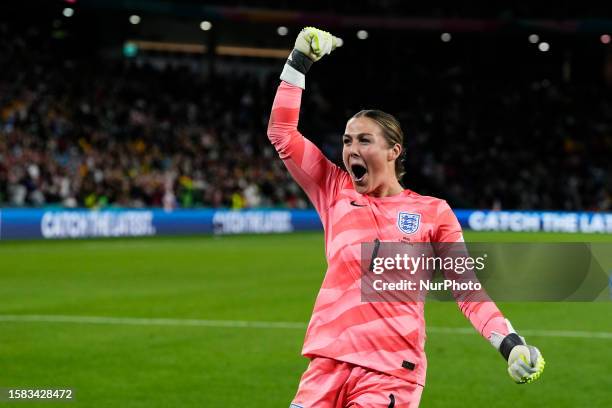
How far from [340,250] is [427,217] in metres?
0.43

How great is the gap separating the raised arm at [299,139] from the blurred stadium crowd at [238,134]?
25.1 m

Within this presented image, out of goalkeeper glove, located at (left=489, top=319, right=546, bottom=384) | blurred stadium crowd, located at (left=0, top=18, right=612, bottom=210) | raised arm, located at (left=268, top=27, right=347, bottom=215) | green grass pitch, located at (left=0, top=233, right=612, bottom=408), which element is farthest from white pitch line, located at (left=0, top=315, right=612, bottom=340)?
blurred stadium crowd, located at (left=0, top=18, right=612, bottom=210)

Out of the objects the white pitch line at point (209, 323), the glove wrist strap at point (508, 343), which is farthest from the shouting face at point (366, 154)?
the white pitch line at point (209, 323)

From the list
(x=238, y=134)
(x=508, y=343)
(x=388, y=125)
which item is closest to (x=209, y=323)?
(x=388, y=125)

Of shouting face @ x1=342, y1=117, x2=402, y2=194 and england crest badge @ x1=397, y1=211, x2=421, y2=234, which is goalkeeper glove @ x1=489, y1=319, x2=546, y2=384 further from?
shouting face @ x1=342, y1=117, x2=402, y2=194

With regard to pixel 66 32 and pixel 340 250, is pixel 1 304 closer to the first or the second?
pixel 340 250

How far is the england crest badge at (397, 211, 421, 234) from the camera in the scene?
4.58m

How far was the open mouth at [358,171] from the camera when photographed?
183 inches

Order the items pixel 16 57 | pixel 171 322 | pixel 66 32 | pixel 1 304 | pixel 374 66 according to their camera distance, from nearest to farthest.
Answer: pixel 171 322 → pixel 1 304 → pixel 16 57 → pixel 66 32 → pixel 374 66

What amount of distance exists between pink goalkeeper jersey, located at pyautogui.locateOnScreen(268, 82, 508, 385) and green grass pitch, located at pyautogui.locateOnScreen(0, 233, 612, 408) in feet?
14.5

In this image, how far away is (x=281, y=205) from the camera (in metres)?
39.0

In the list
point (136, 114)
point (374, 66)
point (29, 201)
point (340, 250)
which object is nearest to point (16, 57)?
point (136, 114)

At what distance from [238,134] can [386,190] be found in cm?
3847

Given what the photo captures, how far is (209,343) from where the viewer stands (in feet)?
39.9
